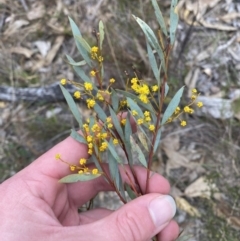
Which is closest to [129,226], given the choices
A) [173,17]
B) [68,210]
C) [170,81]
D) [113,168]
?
[113,168]

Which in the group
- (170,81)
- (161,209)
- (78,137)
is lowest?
(170,81)

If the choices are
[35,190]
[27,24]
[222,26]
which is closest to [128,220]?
[35,190]

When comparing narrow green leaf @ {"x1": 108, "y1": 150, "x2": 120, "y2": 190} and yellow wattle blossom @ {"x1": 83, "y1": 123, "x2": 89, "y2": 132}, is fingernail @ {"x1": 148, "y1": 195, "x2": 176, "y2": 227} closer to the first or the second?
narrow green leaf @ {"x1": 108, "y1": 150, "x2": 120, "y2": 190}

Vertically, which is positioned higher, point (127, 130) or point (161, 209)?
point (127, 130)

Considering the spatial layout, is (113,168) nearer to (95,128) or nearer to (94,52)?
(95,128)

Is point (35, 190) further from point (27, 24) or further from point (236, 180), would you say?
point (27, 24)

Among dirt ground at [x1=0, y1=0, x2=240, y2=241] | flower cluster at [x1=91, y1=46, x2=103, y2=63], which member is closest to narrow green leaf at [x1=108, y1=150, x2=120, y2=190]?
flower cluster at [x1=91, y1=46, x2=103, y2=63]
